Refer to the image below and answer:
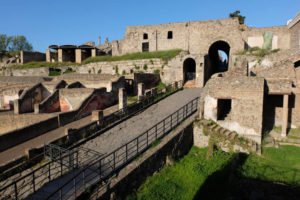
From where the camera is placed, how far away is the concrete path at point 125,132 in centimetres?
781

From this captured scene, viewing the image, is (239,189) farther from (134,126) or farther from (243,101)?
(134,126)

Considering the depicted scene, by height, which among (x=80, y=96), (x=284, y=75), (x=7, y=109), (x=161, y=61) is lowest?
(x=7, y=109)

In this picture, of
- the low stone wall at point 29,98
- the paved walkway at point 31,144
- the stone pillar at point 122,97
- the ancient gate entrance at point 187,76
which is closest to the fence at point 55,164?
the stone pillar at point 122,97

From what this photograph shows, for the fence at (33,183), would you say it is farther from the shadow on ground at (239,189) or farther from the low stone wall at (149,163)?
the shadow on ground at (239,189)

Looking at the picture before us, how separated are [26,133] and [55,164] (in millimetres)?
5067

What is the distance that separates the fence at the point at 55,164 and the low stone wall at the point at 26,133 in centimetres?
334

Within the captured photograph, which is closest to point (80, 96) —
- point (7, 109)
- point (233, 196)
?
point (7, 109)

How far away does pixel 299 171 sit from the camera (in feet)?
29.4

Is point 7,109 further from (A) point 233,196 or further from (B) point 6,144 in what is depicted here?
(A) point 233,196

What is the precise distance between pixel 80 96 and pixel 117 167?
11.0 metres

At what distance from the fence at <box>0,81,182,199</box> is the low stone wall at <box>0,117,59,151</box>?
334cm

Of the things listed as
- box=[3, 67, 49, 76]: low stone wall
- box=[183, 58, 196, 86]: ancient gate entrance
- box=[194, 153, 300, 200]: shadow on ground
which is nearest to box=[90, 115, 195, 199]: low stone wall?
box=[194, 153, 300, 200]: shadow on ground

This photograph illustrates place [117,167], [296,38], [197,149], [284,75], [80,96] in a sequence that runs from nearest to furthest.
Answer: [117,167] → [197,149] → [284,75] → [80,96] → [296,38]

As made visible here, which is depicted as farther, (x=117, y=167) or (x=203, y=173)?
(x=203, y=173)
